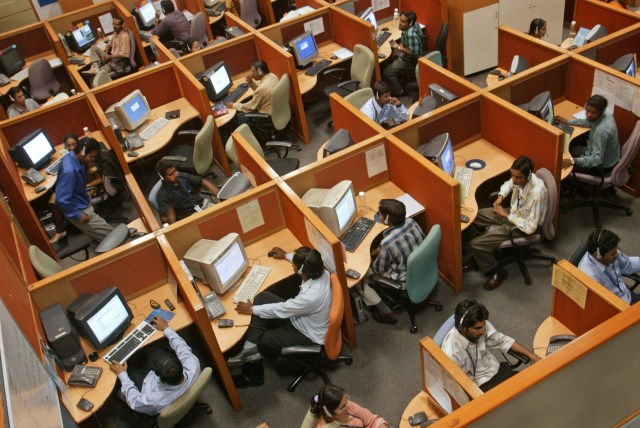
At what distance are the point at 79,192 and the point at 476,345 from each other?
3.79 metres

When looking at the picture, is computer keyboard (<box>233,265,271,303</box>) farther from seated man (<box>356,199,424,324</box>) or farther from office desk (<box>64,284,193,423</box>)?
seated man (<box>356,199,424,324</box>)

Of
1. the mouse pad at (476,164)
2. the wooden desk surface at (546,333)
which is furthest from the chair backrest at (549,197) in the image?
the wooden desk surface at (546,333)

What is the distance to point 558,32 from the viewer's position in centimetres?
753

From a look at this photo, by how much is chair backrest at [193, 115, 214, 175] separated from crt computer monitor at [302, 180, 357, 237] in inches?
59.8

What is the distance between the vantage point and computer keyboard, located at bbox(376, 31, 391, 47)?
7.18 metres

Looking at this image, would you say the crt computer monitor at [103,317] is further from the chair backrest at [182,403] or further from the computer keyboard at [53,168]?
the computer keyboard at [53,168]

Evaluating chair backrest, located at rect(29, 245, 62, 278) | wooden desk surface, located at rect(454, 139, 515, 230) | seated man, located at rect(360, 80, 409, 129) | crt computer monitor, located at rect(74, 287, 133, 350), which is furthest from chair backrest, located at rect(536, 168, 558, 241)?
chair backrest, located at rect(29, 245, 62, 278)

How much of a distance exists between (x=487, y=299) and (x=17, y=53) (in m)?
6.63

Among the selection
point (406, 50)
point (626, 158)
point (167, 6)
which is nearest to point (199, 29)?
point (167, 6)

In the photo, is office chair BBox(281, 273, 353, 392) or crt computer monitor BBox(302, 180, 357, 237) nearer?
office chair BBox(281, 273, 353, 392)

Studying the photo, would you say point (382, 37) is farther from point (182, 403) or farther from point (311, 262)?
point (182, 403)

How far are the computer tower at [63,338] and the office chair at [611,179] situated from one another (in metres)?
4.06

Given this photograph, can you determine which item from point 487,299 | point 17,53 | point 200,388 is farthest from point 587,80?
point 17,53

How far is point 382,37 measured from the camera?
724 centimetres
